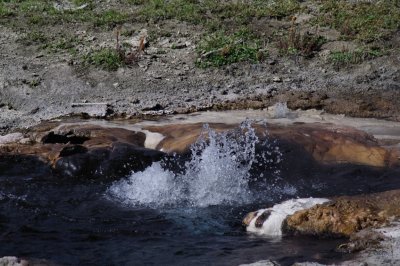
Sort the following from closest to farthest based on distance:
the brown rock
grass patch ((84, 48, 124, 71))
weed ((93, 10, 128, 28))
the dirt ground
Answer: the brown rock → the dirt ground → grass patch ((84, 48, 124, 71)) → weed ((93, 10, 128, 28))

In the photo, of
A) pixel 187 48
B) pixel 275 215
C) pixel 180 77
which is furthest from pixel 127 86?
pixel 275 215

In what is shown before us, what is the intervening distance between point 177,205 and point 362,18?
30.9ft

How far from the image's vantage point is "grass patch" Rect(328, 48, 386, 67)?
12.9 metres

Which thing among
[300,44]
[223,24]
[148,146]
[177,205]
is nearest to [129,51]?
[223,24]

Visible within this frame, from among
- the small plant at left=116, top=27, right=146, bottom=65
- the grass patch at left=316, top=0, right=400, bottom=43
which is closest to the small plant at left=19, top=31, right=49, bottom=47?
the small plant at left=116, top=27, right=146, bottom=65

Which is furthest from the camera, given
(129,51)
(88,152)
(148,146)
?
(129,51)

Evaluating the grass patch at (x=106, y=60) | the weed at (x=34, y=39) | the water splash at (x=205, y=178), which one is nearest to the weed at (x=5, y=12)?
the weed at (x=34, y=39)

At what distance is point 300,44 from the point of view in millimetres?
Result: 13508

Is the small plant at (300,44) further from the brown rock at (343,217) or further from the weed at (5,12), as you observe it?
the brown rock at (343,217)

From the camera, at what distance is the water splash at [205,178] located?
7375 mm

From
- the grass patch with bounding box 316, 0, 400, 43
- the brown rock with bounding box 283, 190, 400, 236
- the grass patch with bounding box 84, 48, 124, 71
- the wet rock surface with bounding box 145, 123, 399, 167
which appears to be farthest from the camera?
the grass patch with bounding box 316, 0, 400, 43

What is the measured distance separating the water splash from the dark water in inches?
8.8

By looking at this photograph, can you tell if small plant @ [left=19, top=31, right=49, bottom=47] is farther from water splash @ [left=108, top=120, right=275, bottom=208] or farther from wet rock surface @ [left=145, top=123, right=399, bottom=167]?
water splash @ [left=108, top=120, right=275, bottom=208]

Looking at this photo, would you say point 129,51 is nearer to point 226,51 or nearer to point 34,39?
point 226,51
